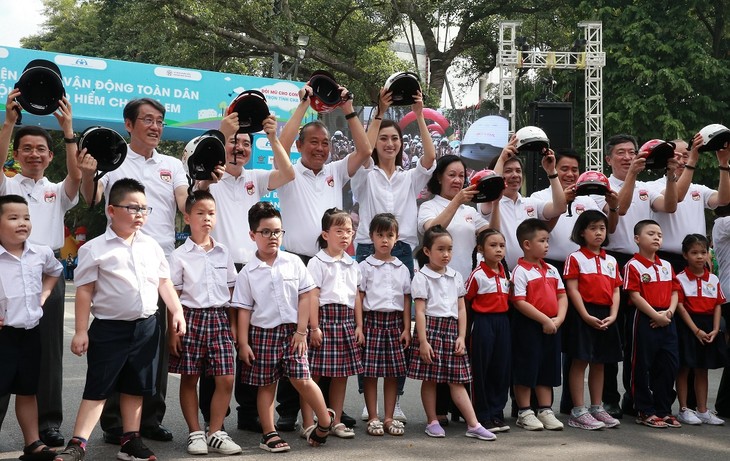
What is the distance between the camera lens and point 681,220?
6707 millimetres

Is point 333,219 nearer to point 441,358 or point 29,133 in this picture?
point 441,358

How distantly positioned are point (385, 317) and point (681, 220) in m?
2.48

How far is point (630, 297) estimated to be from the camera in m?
6.46

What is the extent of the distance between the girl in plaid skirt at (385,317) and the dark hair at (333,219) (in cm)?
27

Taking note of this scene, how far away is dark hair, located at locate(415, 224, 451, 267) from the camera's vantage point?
234 inches

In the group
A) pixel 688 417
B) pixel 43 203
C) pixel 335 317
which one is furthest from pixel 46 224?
pixel 688 417

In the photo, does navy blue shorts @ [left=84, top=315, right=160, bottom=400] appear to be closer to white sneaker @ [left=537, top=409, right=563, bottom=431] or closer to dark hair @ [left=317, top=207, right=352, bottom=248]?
dark hair @ [left=317, top=207, right=352, bottom=248]

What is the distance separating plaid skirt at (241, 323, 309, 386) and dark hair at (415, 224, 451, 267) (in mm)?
1156

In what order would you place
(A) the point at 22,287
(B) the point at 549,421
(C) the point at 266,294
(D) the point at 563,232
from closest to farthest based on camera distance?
(A) the point at 22,287
(C) the point at 266,294
(B) the point at 549,421
(D) the point at 563,232

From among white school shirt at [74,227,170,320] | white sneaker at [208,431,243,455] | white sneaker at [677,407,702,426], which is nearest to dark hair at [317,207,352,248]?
white school shirt at [74,227,170,320]

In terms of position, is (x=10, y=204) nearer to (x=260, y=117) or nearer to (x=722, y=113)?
(x=260, y=117)

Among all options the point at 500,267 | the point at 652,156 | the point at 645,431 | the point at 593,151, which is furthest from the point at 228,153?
the point at 593,151

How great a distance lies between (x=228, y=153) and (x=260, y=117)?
321 millimetres

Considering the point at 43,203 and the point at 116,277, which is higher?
the point at 43,203
